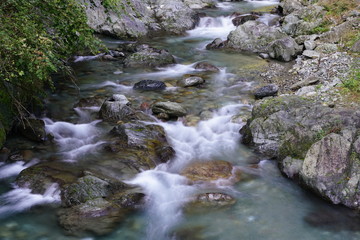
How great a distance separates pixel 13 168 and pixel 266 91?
Result: 7.52 metres

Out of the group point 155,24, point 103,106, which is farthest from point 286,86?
point 155,24

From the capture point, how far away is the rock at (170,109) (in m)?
9.88

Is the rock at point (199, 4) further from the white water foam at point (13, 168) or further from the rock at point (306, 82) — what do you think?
the white water foam at point (13, 168)

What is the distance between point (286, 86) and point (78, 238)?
8631 millimetres

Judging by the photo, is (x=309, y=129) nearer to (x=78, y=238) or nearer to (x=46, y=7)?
(x=78, y=238)

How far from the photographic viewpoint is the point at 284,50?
→ 14648 mm

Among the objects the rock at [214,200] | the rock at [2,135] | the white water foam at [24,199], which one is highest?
the rock at [2,135]

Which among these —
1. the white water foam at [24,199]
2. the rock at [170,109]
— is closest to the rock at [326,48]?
the rock at [170,109]

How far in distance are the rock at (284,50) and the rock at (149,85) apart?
5.46m

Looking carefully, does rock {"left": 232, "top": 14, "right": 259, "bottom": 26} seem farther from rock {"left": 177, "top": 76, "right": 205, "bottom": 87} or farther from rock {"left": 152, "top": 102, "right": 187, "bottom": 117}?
rock {"left": 152, "top": 102, "right": 187, "bottom": 117}

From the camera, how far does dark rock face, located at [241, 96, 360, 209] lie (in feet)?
20.4

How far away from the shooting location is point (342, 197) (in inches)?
241

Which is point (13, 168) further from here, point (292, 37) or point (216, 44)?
point (292, 37)

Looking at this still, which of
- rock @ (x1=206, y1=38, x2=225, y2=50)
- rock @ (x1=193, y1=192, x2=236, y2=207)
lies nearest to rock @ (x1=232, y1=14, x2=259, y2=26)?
rock @ (x1=206, y1=38, x2=225, y2=50)
